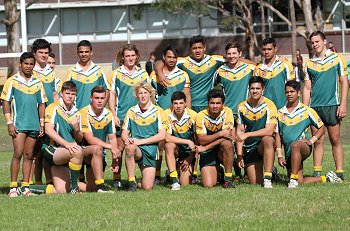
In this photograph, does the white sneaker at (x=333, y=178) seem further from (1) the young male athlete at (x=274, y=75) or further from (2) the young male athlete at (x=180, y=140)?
(2) the young male athlete at (x=180, y=140)

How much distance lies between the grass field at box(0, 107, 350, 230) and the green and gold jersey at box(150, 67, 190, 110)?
1875mm

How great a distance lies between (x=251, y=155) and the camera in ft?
48.3

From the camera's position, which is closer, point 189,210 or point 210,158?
point 189,210

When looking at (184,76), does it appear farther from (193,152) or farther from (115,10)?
(115,10)

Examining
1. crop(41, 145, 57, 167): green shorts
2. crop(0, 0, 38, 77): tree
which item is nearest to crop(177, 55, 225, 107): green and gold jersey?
crop(41, 145, 57, 167): green shorts

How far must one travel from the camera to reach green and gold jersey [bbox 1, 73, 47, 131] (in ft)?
45.8

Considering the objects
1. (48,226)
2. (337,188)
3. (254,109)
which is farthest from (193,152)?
(48,226)

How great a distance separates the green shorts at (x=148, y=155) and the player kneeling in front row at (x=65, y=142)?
85 cm

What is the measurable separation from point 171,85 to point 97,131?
5.28 ft

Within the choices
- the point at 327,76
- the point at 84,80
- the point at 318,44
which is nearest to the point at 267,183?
the point at 327,76

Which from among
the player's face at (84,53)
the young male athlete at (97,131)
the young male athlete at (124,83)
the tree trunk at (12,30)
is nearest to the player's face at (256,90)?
the young male athlete at (124,83)

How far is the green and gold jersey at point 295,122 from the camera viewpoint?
14.4m

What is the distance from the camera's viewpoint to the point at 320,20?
1829 inches

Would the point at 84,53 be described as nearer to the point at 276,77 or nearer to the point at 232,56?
the point at 232,56
